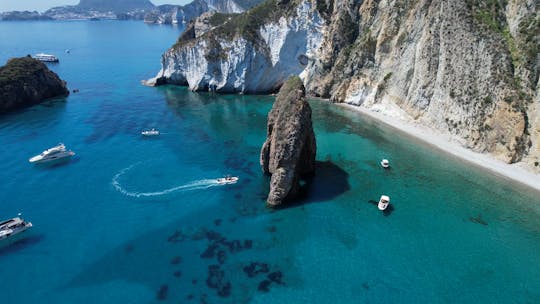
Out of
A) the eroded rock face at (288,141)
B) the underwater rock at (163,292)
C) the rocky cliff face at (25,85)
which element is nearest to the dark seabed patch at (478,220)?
the eroded rock face at (288,141)

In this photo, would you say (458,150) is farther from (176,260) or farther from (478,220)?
(176,260)

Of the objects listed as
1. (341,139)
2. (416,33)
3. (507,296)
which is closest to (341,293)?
(507,296)

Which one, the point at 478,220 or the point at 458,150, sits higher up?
the point at 458,150

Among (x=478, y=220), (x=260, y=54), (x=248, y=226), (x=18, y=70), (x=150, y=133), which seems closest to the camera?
(x=248, y=226)

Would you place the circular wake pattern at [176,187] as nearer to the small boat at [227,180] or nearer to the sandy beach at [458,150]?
the small boat at [227,180]

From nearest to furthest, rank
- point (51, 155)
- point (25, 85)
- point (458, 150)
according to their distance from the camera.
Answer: point (51, 155) → point (458, 150) → point (25, 85)

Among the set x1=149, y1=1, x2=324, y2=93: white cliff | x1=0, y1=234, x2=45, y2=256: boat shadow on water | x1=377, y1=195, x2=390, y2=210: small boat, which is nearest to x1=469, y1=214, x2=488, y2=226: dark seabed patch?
x1=377, y1=195, x2=390, y2=210: small boat

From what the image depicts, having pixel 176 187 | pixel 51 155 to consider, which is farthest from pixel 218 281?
pixel 51 155
